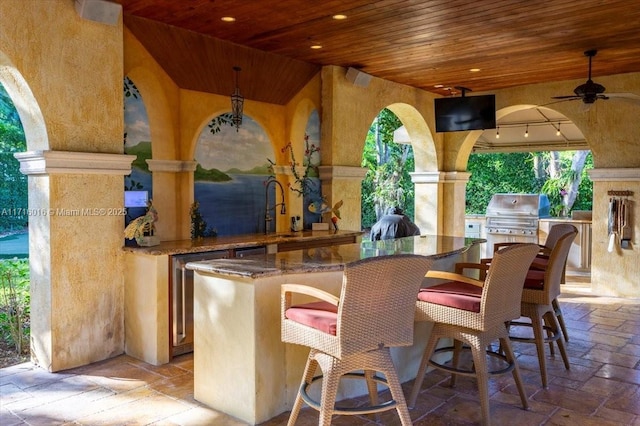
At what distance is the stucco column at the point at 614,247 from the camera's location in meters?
7.17

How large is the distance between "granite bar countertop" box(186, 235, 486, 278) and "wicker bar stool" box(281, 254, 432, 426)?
13.7 inches

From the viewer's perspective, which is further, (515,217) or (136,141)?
(515,217)

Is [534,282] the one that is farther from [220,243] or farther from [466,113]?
[466,113]

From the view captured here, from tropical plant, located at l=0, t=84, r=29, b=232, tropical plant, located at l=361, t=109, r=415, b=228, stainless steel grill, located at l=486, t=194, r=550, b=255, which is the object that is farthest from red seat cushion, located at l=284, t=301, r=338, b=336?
tropical plant, located at l=361, t=109, r=415, b=228

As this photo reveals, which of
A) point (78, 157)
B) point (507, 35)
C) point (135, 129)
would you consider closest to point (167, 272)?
point (78, 157)

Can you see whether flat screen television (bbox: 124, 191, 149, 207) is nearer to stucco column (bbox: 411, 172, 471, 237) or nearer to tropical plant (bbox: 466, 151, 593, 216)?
stucco column (bbox: 411, 172, 471, 237)

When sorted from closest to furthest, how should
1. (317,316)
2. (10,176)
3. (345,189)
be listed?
(317,316) → (10,176) → (345,189)

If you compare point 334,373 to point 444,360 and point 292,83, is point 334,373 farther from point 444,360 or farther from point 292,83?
point 292,83

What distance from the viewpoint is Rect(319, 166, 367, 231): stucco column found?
6605 mm

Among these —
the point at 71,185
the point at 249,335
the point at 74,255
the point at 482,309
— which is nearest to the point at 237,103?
the point at 71,185

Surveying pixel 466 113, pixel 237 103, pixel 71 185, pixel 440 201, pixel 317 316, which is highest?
pixel 466 113

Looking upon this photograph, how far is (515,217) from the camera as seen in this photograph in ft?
32.4

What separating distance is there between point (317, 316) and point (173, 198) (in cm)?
314

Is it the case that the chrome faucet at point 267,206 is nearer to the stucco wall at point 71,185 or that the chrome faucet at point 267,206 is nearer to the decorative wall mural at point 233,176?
the decorative wall mural at point 233,176
